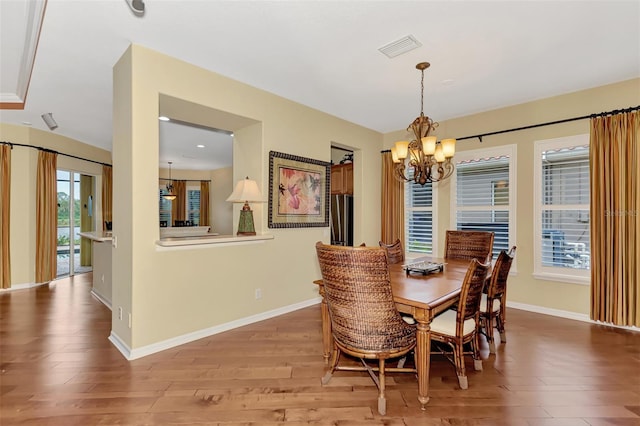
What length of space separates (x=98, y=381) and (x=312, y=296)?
2541 millimetres

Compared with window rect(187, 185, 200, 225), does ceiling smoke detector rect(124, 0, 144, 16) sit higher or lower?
higher

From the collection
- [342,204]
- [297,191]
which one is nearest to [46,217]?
[297,191]

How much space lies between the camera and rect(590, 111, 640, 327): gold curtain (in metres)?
3.23

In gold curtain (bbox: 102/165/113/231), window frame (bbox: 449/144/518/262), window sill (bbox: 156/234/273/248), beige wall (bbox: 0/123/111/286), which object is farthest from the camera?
gold curtain (bbox: 102/165/113/231)

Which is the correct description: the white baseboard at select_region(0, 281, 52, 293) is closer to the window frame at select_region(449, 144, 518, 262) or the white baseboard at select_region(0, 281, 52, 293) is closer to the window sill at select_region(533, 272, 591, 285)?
the window frame at select_region(449, 144, 518, 262)

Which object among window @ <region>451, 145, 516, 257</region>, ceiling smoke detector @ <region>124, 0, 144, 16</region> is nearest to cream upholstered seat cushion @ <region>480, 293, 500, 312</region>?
window @ <region>451, 145, 516, 257</region>

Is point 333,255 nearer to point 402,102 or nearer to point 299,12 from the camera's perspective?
point 299,12

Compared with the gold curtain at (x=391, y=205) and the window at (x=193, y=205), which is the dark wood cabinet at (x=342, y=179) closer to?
the gold curtain at (x=391, y=205)

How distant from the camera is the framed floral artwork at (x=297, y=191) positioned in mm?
3742

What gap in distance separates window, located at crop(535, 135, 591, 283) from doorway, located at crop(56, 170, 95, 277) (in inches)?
312

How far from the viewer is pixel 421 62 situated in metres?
2.98

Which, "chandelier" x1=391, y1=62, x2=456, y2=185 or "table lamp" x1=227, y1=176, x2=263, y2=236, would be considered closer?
"chandelier" x1=391, y1=62, x2=456, y2=185

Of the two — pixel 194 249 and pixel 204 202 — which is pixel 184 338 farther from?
pixel 204 202

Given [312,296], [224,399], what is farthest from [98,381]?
[312,296]
